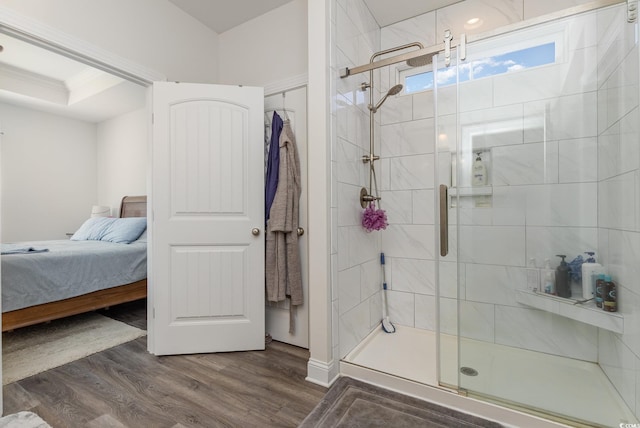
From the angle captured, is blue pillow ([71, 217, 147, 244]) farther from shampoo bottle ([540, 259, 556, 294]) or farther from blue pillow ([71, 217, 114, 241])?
shampoo bottle ([540, 259, 556, 294])

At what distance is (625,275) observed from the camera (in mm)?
1410

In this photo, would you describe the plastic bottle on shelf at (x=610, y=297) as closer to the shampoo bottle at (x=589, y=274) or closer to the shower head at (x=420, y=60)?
the shampoo bottle at (x=589, y=274)

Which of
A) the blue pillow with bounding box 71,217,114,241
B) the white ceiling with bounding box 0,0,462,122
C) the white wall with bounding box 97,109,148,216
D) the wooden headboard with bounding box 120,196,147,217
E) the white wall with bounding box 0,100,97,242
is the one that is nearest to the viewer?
the white ceiling with bounding box 0,0,462,122

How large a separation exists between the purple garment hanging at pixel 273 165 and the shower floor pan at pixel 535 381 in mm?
1379

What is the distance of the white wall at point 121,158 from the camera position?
450cm

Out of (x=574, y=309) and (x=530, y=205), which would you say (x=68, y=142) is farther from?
(x=574, y=309)

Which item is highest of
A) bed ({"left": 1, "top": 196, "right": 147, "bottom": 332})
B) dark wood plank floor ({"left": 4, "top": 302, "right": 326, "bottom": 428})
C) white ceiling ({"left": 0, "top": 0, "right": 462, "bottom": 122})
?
white ceiling ({"left": 0, "top": 0, "right": 462, "bottom": 122})

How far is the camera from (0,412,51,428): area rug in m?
1.41

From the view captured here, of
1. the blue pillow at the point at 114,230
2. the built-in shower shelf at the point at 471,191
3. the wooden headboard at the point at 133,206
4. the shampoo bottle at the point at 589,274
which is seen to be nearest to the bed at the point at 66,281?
the blue pillow at the point at 114,230

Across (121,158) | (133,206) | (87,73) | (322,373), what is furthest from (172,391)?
(121,158)

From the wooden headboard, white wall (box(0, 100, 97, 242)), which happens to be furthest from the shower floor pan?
white wall (box(0, 100, 97, 242))

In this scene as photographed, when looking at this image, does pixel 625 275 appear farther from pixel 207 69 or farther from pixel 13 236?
pixel 13 236

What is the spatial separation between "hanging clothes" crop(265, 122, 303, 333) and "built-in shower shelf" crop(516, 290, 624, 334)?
141 centimetres

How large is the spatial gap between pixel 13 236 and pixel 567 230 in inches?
255
